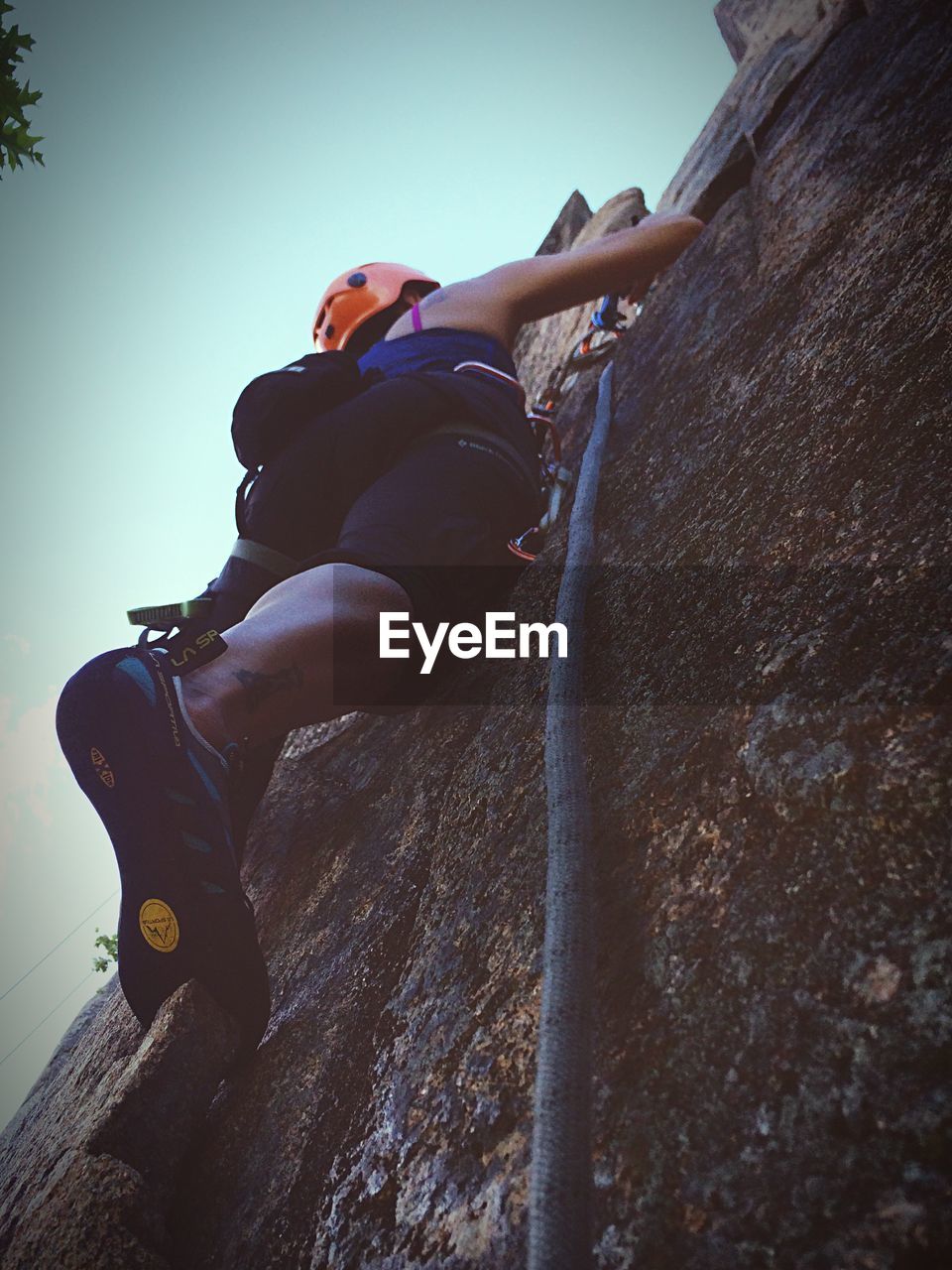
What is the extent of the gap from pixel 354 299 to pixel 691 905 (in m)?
3.85

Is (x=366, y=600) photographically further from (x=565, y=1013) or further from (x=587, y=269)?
(x=587, y=269)

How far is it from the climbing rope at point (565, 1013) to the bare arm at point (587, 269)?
2.00m

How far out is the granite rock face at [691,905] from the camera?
1.95 feet

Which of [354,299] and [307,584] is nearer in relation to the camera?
[307,584]

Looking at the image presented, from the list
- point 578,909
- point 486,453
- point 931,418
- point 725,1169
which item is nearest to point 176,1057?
point 578,909

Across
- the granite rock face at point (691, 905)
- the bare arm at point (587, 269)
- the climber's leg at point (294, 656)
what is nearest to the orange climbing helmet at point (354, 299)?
the bare arm at point (587, 269)

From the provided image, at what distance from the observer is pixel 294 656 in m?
1.52

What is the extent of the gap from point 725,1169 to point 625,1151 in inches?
5.1

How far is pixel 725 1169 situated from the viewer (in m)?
0.59

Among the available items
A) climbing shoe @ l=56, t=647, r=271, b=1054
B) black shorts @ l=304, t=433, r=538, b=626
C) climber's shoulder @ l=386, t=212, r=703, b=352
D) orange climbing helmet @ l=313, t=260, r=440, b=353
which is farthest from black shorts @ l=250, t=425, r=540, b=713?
orange climbing helmet @ l=313, t=260, r=440, b=353

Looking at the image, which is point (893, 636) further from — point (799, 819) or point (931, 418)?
point (931, 418)

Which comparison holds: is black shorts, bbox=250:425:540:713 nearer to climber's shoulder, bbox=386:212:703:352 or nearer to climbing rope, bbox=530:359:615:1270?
climbing rope, bbox=530:359:615:1270

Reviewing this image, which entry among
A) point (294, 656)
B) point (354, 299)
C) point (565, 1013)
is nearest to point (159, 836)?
point (294, 656)

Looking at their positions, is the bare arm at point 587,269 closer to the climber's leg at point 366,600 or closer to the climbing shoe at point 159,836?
the climber's leg at point 366,600
